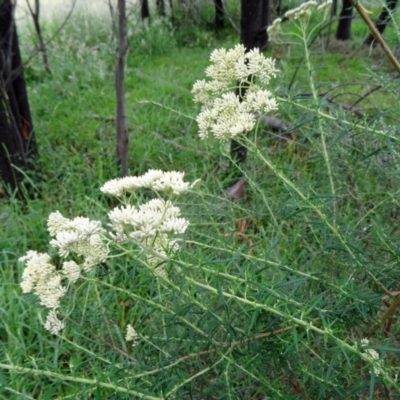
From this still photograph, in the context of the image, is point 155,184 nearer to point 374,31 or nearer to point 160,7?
point 374,31

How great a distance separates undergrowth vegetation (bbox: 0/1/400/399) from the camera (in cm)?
107

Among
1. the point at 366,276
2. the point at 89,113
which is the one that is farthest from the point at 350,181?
the point at 89,113

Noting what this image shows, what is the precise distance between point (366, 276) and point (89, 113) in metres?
3.31

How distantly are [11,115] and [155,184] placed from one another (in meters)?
2.54

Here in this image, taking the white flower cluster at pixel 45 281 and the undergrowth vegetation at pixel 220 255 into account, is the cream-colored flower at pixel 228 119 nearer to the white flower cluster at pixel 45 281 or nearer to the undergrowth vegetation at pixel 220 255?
the undergrowth vegetation at pixel 220 255

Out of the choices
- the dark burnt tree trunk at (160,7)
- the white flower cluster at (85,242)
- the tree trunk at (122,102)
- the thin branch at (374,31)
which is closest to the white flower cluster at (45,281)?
the white flower cluster at (85,242)

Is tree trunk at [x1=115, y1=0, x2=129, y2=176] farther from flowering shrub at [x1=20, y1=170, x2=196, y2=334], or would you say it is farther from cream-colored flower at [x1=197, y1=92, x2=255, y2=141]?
flowering shrub at [x1=20, y1=170, x2=196, y2=334]

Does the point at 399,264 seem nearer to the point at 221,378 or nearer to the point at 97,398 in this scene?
the point at 221,378

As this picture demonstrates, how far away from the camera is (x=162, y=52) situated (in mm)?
6199

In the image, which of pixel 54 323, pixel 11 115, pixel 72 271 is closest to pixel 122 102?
pixel 11 115

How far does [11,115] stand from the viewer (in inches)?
129

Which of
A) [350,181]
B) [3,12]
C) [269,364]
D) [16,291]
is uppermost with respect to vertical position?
[3,12]

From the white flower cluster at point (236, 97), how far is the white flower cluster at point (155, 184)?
0.64 ft

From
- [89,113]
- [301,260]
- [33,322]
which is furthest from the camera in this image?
[89,113]
